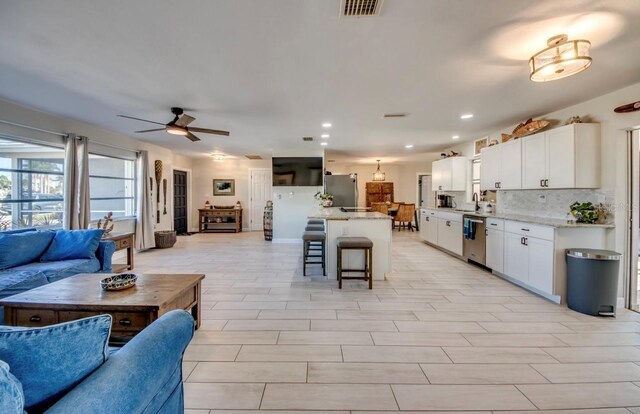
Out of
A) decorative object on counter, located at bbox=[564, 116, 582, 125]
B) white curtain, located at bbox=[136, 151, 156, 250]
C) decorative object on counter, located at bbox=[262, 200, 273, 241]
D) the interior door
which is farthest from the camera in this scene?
the interior door

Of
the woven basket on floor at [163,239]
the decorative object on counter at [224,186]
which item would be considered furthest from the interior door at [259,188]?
the woven basket on floor at [163,239]

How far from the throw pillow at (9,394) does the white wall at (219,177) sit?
935 cm

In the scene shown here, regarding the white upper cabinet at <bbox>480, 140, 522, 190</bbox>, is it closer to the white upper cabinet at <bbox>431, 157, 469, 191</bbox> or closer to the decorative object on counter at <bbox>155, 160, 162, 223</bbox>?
the white upper cabinet at <bbox>431, 157, 469, 191</bbox>

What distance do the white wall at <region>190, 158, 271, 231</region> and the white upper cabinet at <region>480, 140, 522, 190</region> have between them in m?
6.90

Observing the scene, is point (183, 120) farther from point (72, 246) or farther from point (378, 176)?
point (378, 176)

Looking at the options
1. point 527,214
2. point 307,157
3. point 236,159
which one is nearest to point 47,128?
point 307,157

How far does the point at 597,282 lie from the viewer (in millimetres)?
3064

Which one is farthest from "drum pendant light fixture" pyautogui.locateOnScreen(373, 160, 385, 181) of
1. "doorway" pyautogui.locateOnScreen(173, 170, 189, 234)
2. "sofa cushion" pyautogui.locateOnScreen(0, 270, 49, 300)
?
"sofa cushion" pyautogui.locateOnScreen(0, 270, 49, 300)

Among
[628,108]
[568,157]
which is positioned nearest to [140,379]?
[568,157]

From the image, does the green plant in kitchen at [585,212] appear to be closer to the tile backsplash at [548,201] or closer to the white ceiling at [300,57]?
the tile backsplash at [548,201]

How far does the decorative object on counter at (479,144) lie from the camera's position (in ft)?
18.7

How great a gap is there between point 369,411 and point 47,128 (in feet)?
18.6

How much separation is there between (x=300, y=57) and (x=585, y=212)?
3.82m

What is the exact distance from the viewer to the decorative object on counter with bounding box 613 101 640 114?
303 cm
